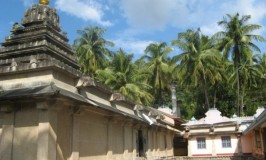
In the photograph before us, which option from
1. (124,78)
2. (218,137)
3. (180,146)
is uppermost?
(124,78)

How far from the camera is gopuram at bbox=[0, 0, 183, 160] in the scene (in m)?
10.2

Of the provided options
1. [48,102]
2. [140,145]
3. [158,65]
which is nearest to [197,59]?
[158,65]

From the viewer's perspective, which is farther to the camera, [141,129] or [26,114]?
[141,129]

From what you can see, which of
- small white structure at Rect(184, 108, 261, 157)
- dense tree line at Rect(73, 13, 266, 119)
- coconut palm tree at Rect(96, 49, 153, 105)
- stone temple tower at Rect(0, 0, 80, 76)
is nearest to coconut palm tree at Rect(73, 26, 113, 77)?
dense tree line at Rect(73, 13, 266, 119)

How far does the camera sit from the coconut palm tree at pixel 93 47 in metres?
39.1

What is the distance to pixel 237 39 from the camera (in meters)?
40.9

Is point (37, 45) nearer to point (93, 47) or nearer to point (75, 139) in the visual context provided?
point (75, 139)

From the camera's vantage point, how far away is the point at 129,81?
1236 inches

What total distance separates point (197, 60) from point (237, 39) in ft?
21.9

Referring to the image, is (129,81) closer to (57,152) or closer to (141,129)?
(141,129)

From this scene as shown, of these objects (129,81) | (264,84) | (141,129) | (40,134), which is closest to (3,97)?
(40,134)

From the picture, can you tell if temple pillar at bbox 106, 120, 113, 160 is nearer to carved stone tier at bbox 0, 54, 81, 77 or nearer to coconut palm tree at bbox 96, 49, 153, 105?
carved stone tier at bbox 0, 54, 81, 77

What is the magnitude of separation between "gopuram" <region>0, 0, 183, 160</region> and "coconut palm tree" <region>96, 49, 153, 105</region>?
13432 mm

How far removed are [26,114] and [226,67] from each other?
123ft
